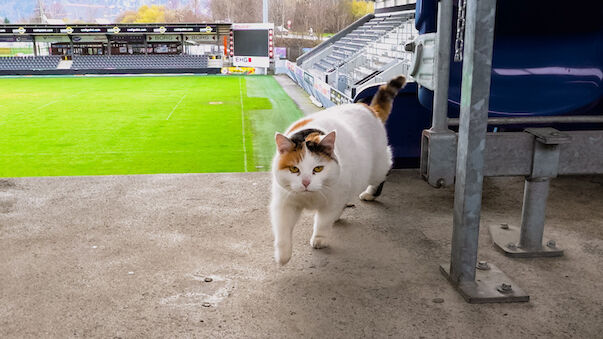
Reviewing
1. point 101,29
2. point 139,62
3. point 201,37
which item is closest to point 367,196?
point 139,62

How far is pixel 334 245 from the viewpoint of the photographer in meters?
4.11

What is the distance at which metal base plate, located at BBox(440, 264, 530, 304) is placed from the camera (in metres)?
3.17

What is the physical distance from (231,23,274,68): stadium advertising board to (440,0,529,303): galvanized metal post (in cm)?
2666

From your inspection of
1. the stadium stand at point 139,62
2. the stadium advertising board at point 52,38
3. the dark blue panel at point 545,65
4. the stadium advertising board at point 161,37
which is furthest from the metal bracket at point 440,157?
the stadium advertising board at point 52,38

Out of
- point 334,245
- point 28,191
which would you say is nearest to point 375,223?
point 334,245

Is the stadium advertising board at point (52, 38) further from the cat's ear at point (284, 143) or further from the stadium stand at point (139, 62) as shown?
the cat's ear at point (284, 143)

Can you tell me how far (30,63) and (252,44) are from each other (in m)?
13.5

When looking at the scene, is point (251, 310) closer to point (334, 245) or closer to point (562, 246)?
point (334, 245)

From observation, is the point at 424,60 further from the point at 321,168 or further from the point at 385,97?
the point at 385,97

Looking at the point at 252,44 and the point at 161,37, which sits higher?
the point at 161,37

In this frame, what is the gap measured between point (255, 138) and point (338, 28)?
19.4 m

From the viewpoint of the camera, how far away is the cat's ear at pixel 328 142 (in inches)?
134

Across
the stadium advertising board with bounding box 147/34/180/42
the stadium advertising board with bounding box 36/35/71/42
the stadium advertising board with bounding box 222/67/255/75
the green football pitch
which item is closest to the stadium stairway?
the green football pitch

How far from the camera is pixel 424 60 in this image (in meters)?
3.38
